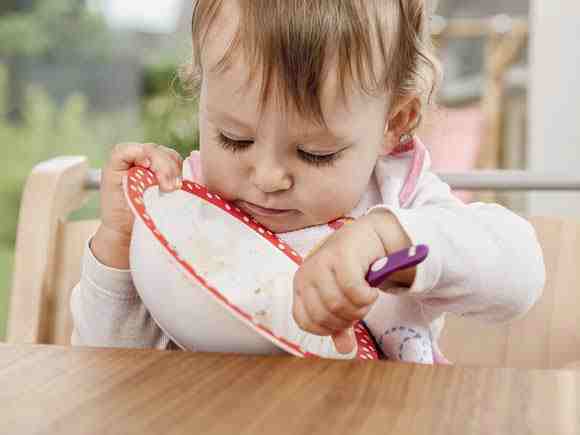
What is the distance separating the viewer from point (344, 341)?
0.53 m

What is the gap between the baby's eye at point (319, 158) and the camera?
0.67m

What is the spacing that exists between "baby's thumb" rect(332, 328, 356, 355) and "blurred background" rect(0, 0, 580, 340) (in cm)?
229

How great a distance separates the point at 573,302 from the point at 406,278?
0.45 m

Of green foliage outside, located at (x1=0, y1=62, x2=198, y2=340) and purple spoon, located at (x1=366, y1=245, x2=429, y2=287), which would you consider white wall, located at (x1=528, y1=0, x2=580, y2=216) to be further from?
purple spoon, located at (x1=366, y1=245, x2=429, y2=287)

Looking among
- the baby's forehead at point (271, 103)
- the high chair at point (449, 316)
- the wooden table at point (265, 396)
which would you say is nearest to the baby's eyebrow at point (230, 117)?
the baby's forehead at point (271, 103)

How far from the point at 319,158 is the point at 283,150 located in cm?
4

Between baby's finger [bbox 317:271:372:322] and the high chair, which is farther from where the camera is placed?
the high chair

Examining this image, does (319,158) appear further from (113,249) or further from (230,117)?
(113,249)

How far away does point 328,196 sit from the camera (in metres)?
0.71

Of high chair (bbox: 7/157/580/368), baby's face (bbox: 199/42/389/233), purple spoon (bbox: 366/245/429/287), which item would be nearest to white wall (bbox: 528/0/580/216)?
high chair (bbox: 7/157/580/368)

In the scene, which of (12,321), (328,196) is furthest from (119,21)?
(328,196)

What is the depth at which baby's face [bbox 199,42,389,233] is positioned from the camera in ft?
2.15

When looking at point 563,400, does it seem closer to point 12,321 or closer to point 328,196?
point 328,196

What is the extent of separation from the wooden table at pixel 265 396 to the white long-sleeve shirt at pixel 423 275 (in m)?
0.10
